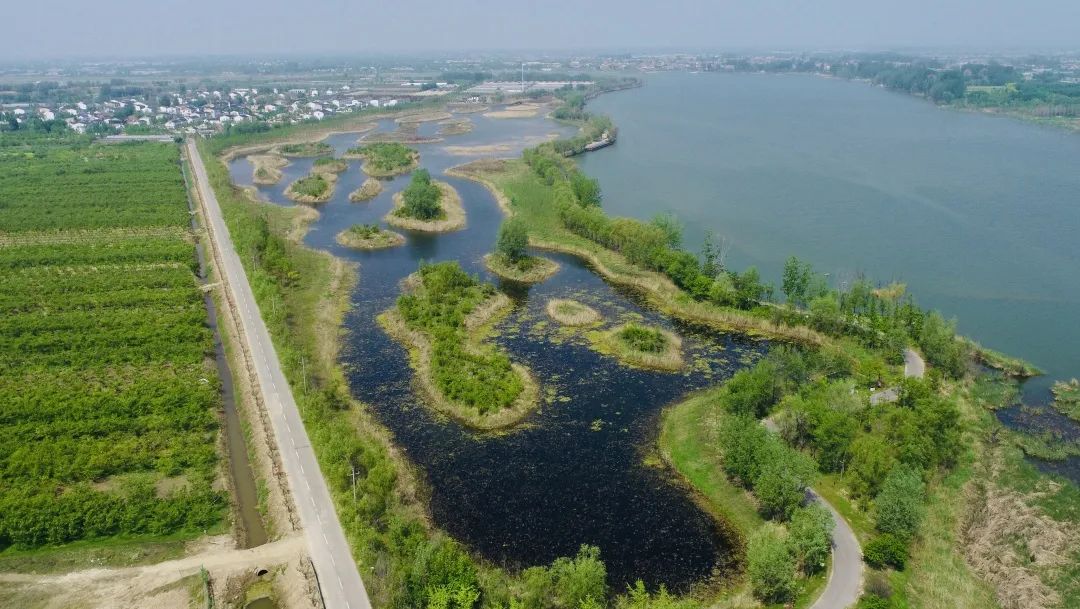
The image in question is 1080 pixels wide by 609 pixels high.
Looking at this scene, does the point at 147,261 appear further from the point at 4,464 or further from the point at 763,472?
the point at 763,472

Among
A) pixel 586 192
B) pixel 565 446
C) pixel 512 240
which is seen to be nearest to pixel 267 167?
pixel 586 192

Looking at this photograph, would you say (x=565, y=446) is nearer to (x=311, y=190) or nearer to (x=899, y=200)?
(x=311, y=190)

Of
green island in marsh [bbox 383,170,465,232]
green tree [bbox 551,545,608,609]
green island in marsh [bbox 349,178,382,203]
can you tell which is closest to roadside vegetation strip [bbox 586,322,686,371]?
green tree [bbox 551,545,608,609]

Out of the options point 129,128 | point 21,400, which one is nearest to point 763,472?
point 21,400

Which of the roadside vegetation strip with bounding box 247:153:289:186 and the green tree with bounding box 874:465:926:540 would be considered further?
the roadside vegetation strip with bounding box 247:153:289:186

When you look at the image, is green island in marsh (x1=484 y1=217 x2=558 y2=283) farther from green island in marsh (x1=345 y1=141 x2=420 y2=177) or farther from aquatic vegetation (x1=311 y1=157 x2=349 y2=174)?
aquatic vegetation (x1=311 y1=157 x2=349 y2=174)

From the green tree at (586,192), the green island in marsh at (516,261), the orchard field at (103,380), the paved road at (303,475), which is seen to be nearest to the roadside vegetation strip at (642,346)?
the green island in marsh at (516,261)
